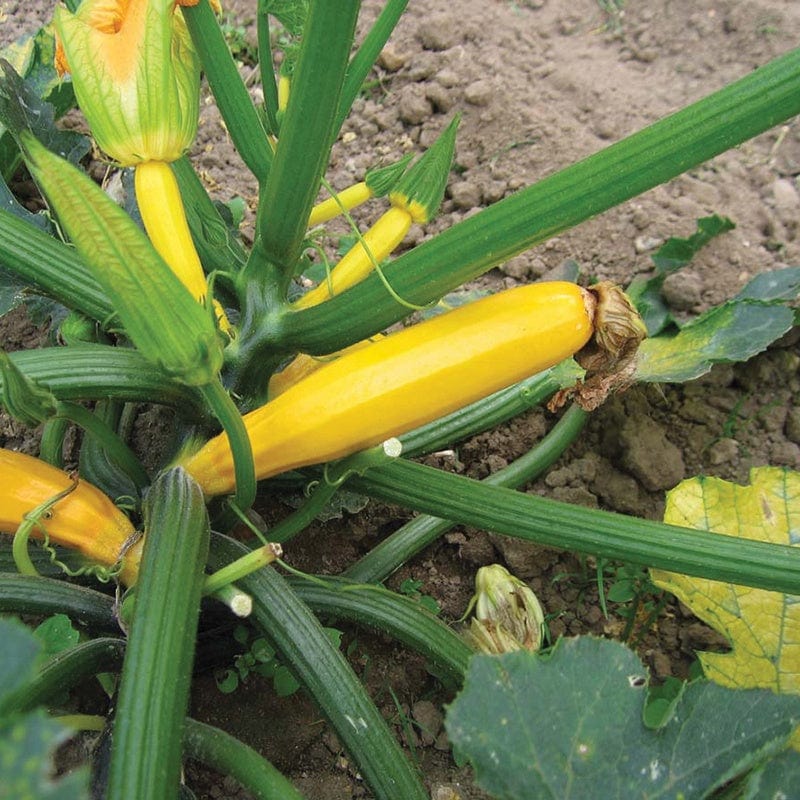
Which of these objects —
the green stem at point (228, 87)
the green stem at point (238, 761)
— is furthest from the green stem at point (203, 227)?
the green stem at point (238, 761)

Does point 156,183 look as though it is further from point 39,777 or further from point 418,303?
point 39,777

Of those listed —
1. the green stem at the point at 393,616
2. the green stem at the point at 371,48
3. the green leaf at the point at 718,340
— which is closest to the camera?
the green stem at the point at 393,616

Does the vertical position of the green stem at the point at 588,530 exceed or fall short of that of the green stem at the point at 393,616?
it exceeds it

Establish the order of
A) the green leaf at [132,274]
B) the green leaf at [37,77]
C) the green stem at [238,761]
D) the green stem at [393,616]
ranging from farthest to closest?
1. the green leaf at [37,77]
2. the green stem at [393,616]
3. the green stem at [238,761]
4. the green leaf at [132,274]

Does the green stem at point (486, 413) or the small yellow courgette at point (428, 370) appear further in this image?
the green stem at point (486, 413)

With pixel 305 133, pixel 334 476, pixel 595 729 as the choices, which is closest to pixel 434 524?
pixel 334 476

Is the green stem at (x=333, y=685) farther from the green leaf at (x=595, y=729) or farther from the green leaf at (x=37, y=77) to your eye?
the green leaf at (x=37, y=77)
